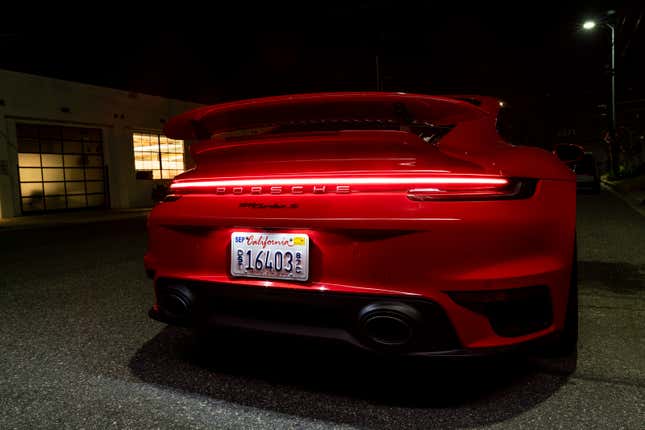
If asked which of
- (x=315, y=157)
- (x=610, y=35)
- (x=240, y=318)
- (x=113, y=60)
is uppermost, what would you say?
(x=610, y=35)

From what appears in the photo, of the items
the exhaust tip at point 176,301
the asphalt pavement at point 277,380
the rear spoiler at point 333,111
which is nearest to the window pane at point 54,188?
the asphalt pavement at point 277,380

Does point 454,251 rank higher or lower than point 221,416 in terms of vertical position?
higher

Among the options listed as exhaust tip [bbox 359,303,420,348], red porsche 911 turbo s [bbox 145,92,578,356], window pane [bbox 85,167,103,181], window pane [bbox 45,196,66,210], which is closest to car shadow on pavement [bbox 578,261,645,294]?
red porsche 911 turbo s [bbox 145,92,578,356]

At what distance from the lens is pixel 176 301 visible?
233cm

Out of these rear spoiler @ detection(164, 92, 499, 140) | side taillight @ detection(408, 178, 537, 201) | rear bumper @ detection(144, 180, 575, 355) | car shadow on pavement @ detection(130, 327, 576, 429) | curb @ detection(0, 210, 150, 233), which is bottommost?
curb @ detection(0, 210, 150, 233)

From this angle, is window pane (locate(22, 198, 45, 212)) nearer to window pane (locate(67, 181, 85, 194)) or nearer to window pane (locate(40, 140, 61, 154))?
window pane (locate(67, 181, 85, 194))

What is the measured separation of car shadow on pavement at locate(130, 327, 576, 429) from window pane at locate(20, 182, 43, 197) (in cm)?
1371

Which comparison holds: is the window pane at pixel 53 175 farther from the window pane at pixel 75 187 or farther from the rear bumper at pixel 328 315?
the rear bumper at pixel 328 315

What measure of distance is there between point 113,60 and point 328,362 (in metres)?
17.9

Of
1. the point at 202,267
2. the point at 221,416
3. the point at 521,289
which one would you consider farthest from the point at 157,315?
the point at 521,289

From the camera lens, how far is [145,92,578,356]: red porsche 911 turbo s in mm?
1958

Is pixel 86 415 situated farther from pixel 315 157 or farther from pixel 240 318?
pixel 315 157

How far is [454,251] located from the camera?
1938 mm

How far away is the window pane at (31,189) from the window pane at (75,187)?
1025 millimetres
